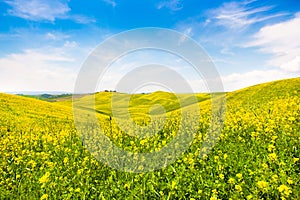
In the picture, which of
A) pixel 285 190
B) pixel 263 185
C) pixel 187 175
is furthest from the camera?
pixel 187 175

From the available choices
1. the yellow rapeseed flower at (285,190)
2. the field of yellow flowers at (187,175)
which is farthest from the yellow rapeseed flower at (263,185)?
the yellow rapeseed flower at (285,190)

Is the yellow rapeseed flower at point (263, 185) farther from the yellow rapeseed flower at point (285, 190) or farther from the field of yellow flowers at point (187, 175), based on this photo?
the yellow rapeseed flower at point (285, 190)

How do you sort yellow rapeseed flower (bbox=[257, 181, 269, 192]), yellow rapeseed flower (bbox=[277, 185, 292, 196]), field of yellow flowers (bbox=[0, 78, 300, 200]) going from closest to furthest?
1. yellow rapeseed flower (bbox=[277, 185, 292, 196])
2. yellow rapeseed flower (bbox=[257, 181, 269, 192])
3. field of yellow flowers (bbox=[0, 78, 300, 200])

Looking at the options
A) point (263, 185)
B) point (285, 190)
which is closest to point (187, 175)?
point (263, 185)

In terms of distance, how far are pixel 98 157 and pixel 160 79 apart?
4.11 m

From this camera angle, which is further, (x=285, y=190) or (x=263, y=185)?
(x=263, y=185)

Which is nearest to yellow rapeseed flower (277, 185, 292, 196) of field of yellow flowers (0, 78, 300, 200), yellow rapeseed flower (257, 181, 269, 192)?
field of yellow flowers (0, 78, 300, 200)

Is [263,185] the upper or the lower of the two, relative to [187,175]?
upper

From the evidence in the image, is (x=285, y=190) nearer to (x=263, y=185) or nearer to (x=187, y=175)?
(x=263, y=185)

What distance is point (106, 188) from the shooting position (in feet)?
20.4

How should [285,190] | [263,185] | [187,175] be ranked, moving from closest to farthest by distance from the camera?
[285,190]
[263,185]
[187,175]

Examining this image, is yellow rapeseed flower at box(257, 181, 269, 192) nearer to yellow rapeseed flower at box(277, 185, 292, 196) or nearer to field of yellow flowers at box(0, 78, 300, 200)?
field of yellow flowers at box(0, 78, 300, 200)

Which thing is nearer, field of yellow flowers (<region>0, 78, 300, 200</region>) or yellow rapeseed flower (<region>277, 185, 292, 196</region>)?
yellow rapeseed flower (<region>277, 185, 292, 196</region>)

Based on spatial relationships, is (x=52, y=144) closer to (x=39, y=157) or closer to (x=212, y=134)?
(x=39, y=157)
